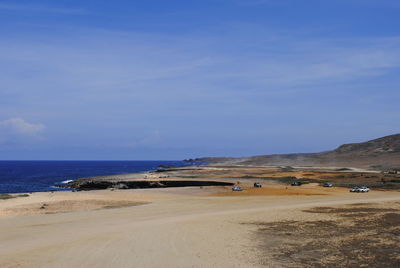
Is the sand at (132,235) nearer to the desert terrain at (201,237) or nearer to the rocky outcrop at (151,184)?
the desert terrain at (201,237)

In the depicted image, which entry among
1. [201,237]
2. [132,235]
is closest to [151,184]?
[132,235]

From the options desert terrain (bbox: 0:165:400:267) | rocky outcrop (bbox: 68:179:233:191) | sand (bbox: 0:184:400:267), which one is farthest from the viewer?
rocky outcrop (bbox: 68:179:233:191)

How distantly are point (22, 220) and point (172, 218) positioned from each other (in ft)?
38.9

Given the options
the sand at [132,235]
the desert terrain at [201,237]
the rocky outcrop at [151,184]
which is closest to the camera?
the desert terrain at [201,237]

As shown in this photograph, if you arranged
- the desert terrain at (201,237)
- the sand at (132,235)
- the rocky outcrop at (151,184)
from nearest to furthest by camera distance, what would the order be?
the desert terrain at (201,237), the sand at (132,235), the rocky outcrop at (151,184)

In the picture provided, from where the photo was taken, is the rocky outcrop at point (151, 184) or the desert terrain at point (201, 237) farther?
the rocky outcrop at point (151, 184)

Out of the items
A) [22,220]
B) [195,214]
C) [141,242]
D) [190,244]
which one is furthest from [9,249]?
[195,214]

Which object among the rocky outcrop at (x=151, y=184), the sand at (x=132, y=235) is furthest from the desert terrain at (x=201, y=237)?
the rocky outcrop at (x=151, y=184)

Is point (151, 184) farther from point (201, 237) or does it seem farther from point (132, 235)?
point (201, 237)

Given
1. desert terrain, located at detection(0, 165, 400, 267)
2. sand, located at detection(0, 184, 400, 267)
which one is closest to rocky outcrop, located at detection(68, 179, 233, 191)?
sand, located at detection(0, 184, 400, 267)

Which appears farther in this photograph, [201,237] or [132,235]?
[132,235]

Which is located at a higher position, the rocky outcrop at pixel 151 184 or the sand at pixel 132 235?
the rocky outcrop at pixel 151 184

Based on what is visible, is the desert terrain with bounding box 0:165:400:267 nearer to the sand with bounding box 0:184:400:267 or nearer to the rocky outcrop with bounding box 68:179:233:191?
the sand with bounding box 0:184:400:267

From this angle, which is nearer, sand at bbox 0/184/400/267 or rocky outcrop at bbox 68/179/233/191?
sand at bbox 0/184/400/267
